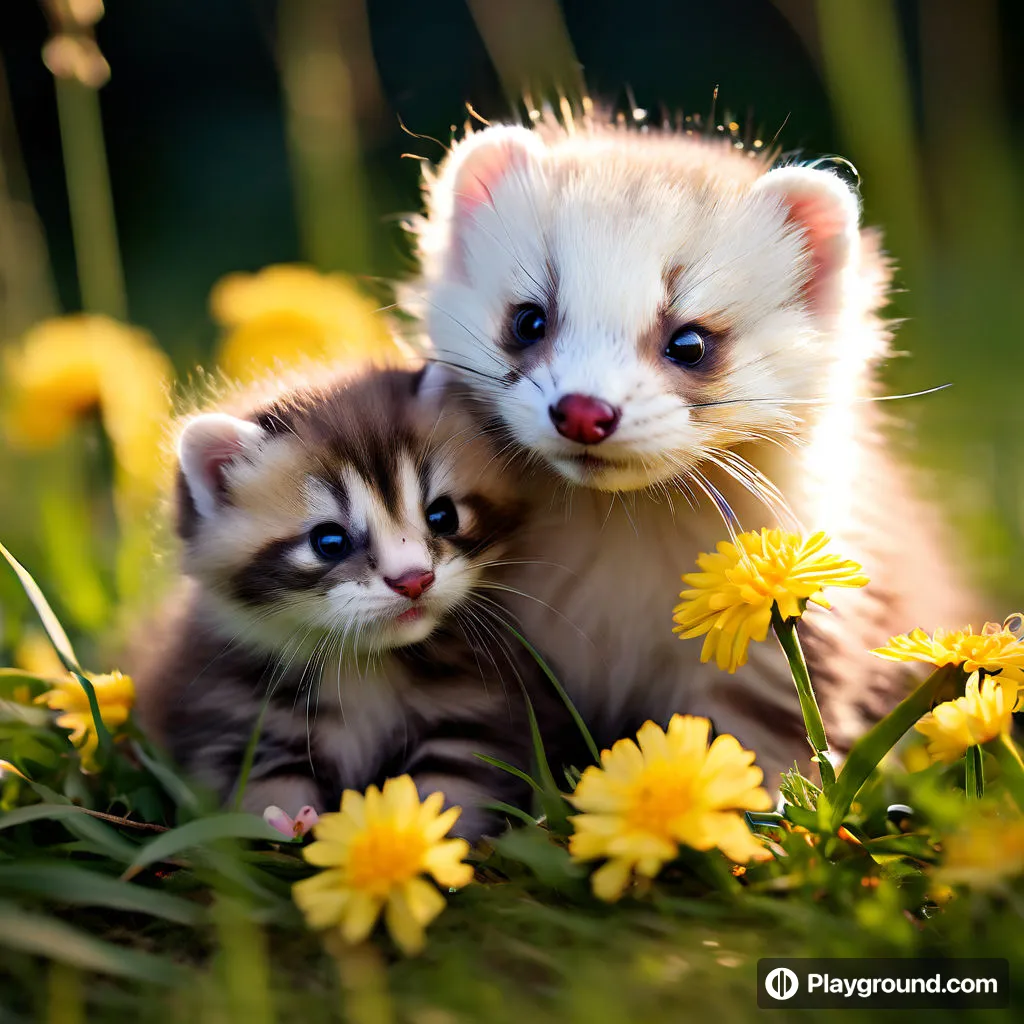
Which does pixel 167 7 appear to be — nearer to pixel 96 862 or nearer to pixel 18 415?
pixel 18 415

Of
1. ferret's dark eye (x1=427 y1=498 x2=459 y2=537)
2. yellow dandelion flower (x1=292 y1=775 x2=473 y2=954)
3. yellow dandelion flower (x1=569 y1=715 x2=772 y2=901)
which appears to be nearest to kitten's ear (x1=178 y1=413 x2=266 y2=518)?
ferret's dark eye (x1=427 y1=498 x2=459 y2=537)

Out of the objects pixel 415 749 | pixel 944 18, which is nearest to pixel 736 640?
pixel 415 749

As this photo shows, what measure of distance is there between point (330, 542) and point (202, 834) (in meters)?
0.46

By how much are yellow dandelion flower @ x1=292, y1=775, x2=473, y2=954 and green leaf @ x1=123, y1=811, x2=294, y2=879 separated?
0.10 m

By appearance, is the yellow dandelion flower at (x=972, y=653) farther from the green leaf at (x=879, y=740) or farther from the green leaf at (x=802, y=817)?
the green leaf at (x=802, y=817)

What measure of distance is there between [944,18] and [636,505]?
2.92m

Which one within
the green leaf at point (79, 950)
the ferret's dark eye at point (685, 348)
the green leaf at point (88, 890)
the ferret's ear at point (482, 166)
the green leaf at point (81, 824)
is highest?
the ferret's ear at point (482, 166)

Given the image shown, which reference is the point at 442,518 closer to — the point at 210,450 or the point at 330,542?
the point at 330,542

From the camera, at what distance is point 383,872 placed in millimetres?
1190

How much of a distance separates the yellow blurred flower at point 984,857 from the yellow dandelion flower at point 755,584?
294 millimetres

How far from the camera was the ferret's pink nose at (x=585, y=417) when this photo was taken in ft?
4.82

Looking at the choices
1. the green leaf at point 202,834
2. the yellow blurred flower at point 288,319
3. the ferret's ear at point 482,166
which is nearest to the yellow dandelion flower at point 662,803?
the green leaf at point 202,834

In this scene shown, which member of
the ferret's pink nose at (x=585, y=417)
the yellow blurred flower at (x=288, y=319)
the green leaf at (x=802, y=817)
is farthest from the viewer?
the yellow blurred flower at (x=288, y=319)

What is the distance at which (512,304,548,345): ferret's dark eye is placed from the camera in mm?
1727
